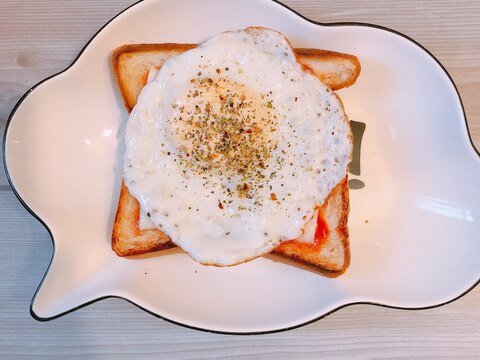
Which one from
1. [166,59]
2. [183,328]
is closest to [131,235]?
[183,328]

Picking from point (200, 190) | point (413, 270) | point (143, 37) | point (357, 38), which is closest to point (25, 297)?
point (200, 190)

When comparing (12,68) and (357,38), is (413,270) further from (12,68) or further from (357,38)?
(12,68)

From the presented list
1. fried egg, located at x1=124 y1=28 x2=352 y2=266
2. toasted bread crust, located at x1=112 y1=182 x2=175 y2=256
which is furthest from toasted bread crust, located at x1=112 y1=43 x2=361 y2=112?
toasted bread crust, located at x1=112 y1=182 x2=175 y2=256

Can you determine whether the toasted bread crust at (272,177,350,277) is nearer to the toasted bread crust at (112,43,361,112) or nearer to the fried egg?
the fried egg

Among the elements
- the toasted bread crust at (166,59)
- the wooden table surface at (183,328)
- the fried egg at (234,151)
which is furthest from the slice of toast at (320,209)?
the wooden table surface at (183,328)

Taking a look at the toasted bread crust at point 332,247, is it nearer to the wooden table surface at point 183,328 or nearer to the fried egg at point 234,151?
the fried egg at point 234,151
